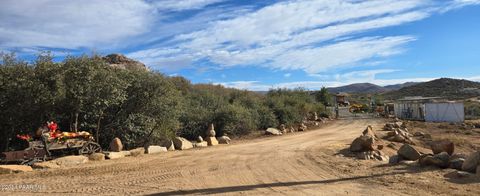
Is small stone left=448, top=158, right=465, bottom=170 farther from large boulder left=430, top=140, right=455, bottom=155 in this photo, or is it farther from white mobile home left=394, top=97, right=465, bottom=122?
white mobile home left=394, top=97, right=465, bottom=122

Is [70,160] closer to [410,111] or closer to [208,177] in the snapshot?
[208,177]

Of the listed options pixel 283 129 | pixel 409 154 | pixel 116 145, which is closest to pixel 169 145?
pixel 116 145

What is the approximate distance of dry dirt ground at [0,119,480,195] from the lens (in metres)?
10.0

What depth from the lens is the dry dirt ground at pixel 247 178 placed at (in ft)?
32.9

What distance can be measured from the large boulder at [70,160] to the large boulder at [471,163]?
1187 cm

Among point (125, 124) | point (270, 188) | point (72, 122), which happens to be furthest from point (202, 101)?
point (270, 188)

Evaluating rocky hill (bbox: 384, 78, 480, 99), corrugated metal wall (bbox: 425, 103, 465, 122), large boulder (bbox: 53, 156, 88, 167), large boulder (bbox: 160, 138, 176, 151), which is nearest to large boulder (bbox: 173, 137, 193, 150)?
large boulder (bbox: 160, 138, 176, 151)

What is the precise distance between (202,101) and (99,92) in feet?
46.7

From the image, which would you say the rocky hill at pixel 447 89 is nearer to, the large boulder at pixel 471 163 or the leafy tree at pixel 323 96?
the leafy tree at pixel 323 96

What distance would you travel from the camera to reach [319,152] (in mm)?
16938

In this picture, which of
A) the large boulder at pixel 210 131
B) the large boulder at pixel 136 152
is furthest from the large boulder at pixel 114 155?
the large boulder at pixel 210 131

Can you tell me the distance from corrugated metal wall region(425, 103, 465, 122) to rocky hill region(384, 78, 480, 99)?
43.2 m

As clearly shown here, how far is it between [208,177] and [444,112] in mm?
34219

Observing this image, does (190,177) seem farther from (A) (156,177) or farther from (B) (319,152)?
(B) (319,152)
